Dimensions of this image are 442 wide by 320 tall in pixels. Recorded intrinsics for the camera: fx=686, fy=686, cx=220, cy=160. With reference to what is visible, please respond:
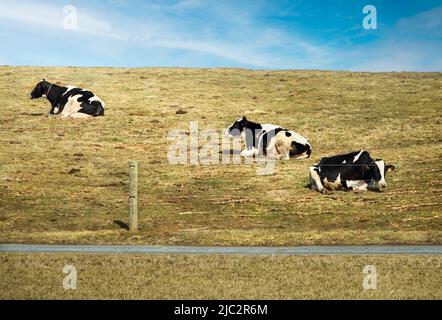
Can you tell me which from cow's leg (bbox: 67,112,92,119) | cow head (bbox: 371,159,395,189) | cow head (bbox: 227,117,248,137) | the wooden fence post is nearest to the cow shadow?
cow head (bbox: 227,117,248,137)

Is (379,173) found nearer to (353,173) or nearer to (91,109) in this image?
(353,173)

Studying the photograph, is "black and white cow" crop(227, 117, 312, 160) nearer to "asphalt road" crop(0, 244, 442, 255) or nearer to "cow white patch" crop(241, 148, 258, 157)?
"cow white patch" crop(241, 148, 258, 157)

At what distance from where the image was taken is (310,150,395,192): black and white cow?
30.6 meters

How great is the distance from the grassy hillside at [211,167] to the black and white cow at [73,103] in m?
1.15

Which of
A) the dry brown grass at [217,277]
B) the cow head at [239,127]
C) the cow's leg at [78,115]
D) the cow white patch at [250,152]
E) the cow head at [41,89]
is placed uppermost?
the cow head at [41,89]

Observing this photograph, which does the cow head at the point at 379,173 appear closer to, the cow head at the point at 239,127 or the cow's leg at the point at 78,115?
the cow head at the point at 239,127

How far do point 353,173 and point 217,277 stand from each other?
16260mm

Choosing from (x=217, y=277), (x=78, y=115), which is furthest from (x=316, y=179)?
(x=78, y=115)

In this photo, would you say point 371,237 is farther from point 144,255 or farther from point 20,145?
point 20,145

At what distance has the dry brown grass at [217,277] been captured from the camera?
46.1 ft

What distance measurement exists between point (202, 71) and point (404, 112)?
28827 mm

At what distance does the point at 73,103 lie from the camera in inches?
1921

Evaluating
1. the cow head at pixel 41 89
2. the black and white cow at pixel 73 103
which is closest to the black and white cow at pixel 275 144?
the black and white cow at pixel 73 103

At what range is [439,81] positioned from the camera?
67812 millimetres
